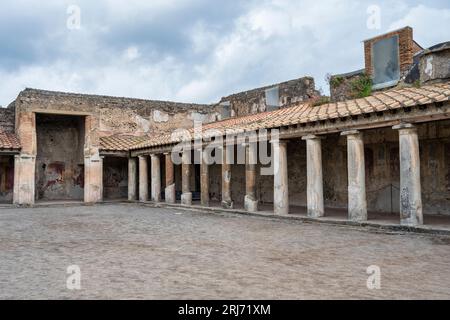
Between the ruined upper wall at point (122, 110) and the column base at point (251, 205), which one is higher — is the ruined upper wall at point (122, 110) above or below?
above

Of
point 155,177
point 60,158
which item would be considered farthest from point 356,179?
point 60,158

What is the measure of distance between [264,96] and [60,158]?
10950mm

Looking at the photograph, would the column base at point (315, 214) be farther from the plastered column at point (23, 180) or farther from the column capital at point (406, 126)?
the plastered column at point (23, 180)

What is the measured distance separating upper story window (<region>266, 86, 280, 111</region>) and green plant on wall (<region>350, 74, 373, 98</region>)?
4.83 m

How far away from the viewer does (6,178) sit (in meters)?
20.2

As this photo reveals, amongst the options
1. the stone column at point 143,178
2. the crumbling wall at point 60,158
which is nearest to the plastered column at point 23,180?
the crumbling wall at point 60,158

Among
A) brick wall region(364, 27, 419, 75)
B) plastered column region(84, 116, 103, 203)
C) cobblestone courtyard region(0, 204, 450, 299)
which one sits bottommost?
cobblestone courtyard region(0, 204, 450, 299)

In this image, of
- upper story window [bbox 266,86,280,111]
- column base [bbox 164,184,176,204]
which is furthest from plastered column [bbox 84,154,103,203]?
upper story window [bbox 266,86,280,111]

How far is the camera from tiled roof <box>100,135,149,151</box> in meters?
20.3

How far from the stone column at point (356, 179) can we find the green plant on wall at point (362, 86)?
5.18 metres

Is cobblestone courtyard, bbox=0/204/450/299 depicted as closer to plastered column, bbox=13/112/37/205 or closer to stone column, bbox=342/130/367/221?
stone column, bbox=342/130/367/221

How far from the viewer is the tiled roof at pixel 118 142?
66.6 ft

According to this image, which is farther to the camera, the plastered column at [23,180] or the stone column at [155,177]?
the stone column at [155,177]
